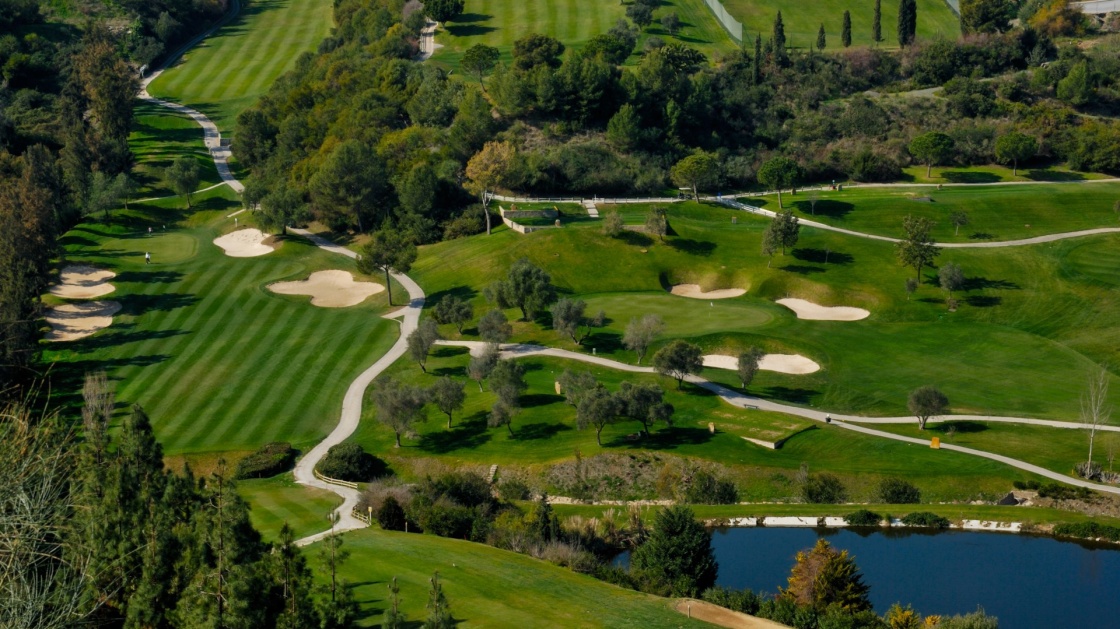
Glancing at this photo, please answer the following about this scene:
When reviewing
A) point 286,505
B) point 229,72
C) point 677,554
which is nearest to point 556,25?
point 229,72

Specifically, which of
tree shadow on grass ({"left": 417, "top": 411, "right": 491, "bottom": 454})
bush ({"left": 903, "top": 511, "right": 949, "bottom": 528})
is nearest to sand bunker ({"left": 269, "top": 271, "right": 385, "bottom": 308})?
tree shadow on grass ({"left": 417, "top": 411, "right": 491, "bottom": 454})

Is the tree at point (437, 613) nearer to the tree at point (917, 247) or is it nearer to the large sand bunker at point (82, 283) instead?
the tree at point (917, 247)

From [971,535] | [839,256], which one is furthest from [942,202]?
[971,535]

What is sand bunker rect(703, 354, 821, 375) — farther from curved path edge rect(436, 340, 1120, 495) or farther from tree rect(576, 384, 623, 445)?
tree rect(576, 384, 623, 445)

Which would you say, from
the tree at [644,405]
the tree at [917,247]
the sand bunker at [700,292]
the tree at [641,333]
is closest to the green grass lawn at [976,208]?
the tree at [917,247]

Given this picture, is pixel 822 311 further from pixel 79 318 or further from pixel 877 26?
pixel 877 26

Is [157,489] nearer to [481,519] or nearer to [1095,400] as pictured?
[481,519]
